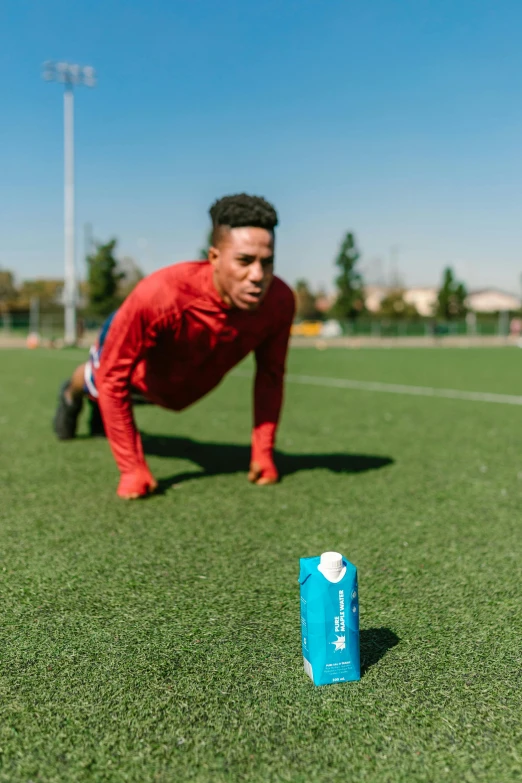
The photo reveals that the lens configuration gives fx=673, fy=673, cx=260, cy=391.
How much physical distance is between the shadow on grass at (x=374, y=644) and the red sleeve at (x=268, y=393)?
2.30m

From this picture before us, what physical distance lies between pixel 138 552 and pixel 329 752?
1.69m

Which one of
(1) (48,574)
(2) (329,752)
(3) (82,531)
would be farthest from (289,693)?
(3) (82,531)

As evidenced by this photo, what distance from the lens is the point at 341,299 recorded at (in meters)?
59.0

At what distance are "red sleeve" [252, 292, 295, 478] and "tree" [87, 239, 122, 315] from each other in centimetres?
4429

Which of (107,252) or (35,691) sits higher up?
(107,252)

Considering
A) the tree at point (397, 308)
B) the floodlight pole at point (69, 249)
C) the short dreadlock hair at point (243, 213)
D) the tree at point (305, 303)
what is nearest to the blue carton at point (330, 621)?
the short dreadlock hair at point (243, 213)

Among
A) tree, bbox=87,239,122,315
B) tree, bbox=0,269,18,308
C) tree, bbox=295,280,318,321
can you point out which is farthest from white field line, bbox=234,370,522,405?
tree, bbox=0,269,18,308

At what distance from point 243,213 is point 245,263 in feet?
0.89

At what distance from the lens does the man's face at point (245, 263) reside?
370cm

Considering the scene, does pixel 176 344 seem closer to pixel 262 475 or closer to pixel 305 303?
pixel 262 475

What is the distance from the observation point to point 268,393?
4.68 m

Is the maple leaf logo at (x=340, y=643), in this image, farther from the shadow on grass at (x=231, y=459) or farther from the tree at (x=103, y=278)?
the tree at (x=103, y=278)

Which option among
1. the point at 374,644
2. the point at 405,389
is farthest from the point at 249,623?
the point at 405,389

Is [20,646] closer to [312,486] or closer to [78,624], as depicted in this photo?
[78,624]
